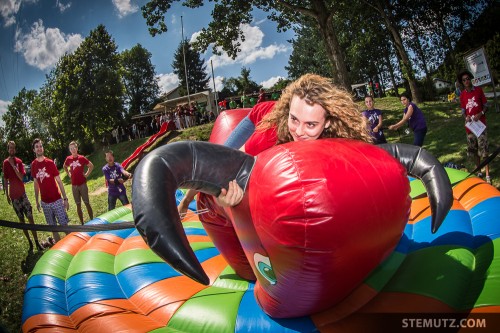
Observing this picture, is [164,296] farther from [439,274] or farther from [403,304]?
[439,274]

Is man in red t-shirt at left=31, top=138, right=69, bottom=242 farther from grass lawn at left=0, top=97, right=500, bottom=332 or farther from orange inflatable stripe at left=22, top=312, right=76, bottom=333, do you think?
orange inflatable stripe at left=22, top=312, right=76, bottom=333

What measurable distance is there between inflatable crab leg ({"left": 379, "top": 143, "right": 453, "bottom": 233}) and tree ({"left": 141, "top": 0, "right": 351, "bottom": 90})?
34.4 ft

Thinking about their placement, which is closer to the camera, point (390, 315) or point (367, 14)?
point (390, 315)

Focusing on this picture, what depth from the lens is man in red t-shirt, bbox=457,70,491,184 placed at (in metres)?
5.45

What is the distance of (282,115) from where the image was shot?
229 cm

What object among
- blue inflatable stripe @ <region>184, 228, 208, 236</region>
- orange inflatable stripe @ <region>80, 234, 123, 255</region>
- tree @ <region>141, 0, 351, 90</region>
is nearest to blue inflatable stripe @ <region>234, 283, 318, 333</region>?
blue inflatable stripe @ <region>184, 228, 208, 236</region>

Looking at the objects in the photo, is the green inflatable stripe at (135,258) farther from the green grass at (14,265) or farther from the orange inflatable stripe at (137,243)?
the green grass at (14,265)

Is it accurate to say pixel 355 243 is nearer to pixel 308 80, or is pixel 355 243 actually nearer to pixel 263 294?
pixel 263 294

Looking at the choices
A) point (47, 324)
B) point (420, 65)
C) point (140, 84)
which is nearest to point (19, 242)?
point (47, 324)

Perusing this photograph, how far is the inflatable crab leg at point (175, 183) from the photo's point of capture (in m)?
1.29

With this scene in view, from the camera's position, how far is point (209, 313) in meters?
2.23

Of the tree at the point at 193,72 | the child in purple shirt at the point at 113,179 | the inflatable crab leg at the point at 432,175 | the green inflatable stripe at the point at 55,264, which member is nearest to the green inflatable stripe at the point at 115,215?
the green inflatable stripe at the point at 55,264

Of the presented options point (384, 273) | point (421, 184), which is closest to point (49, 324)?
point (384, 273)

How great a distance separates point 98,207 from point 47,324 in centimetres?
831
